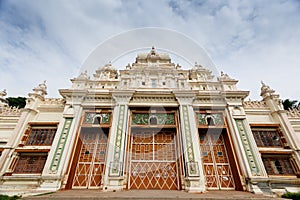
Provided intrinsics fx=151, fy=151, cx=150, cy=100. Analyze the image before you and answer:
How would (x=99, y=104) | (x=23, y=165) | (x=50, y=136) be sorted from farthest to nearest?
1. (x=99, y=104)
2. (x=50, y=136)
3. (x=23, y=165)

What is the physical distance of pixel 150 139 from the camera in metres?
11.2

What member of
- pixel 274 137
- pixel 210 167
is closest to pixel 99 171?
pixel 210 167

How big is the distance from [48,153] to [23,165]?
5.66 ft

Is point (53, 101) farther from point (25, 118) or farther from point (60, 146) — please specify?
point (60, 146)

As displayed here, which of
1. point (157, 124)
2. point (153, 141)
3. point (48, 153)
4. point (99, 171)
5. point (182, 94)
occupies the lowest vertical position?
point (99, 171)

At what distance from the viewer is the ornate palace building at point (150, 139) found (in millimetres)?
9117

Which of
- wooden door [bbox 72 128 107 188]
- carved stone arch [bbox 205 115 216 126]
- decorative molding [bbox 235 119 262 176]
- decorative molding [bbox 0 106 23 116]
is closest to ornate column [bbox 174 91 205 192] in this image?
carved stone arch [bbox 205 115 216 126]

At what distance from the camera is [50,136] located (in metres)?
10.8

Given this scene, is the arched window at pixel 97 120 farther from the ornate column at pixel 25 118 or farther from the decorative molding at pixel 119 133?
the ornate column at pixel 25 118

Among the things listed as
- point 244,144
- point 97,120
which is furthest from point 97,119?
point 244,144

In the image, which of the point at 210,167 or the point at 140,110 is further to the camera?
the point at 140,110

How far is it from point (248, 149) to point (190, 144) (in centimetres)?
371

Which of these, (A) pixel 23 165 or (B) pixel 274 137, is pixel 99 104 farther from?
(B) pixel 274 137

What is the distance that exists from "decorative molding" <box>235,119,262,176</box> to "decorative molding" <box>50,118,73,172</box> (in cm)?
1169
